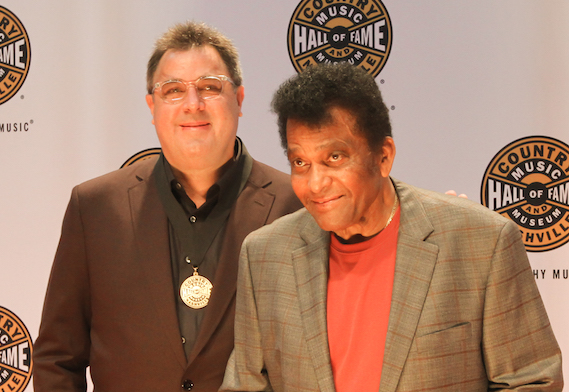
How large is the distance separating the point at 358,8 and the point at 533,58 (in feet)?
2.69

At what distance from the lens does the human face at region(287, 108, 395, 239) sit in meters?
1.64

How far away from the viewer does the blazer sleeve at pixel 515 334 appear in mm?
1553

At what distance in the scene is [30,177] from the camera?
10.3 ft

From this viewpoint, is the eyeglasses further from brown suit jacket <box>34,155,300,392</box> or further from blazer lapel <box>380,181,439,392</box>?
blazer lapel <box>380,181,439,392</box>

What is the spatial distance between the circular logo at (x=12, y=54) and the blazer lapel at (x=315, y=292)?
198 cm

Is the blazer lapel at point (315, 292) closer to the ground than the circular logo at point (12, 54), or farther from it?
closer to the ground

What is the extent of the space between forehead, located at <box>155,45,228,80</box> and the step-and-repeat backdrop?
0.73m

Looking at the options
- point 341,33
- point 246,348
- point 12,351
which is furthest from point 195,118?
point 12,351

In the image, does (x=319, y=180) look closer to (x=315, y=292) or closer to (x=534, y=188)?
(x=315, y=292)

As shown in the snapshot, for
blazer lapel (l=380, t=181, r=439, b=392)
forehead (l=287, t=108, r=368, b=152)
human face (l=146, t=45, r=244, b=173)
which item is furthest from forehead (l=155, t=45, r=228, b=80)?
blazer lapel (l=380, t=181, r=439, b=392)

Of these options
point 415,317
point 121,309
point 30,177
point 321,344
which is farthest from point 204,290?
point 30,177

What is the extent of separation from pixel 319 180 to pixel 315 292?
0.32m

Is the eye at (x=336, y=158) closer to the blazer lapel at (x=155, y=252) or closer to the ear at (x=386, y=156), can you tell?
the ear at (x=386, y=156)

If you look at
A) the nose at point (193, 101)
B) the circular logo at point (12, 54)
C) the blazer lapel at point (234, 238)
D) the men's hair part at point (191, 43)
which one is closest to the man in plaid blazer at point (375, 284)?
the blazer lapel at point (234, 238)
